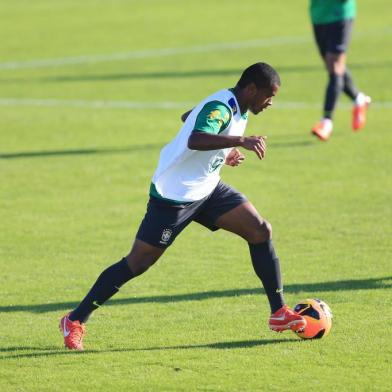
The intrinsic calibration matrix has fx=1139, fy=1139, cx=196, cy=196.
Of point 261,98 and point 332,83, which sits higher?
point 261,98

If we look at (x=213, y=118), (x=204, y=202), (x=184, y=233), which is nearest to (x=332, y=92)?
(x=184, y=233)

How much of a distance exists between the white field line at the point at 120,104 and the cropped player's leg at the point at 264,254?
35.2 feet

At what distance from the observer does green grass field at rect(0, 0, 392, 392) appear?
27.0ft

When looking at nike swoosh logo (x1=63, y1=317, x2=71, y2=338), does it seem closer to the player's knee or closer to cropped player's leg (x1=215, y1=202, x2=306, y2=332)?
cropped player's leg (x1=215, y1=202, x2=306, y2=332)

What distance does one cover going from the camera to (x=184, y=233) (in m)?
12.6

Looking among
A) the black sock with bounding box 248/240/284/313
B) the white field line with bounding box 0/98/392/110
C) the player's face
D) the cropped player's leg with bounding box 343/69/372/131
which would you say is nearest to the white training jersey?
the player's face

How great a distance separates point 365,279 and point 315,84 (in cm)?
1150

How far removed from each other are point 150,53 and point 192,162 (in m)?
18.3

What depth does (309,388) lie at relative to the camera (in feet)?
25.0

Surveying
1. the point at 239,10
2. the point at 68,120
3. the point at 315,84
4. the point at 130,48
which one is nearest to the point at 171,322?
the point at 68,120

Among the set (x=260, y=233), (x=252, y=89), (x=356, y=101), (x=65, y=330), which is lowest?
(x=356, y=101)

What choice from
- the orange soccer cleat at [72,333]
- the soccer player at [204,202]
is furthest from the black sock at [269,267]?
the orange soccer cleat at [72,333]

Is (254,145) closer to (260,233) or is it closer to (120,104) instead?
(260,233)

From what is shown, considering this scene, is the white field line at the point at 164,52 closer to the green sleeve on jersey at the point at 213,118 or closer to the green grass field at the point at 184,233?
the green grass field at the point at 184,233
